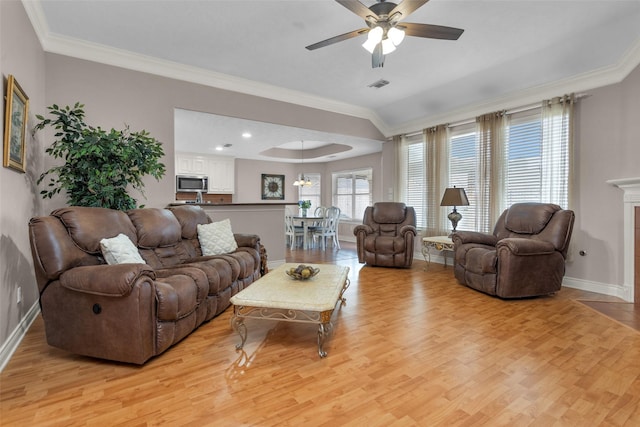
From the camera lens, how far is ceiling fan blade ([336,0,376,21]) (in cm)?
214

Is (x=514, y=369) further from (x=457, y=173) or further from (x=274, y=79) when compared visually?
(x=274, y=79)

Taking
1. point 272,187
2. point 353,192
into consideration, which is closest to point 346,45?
point 353,192

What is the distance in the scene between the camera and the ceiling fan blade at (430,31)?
242cm

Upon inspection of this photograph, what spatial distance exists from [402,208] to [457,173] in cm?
107

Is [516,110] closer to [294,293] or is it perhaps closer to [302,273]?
[302,273]

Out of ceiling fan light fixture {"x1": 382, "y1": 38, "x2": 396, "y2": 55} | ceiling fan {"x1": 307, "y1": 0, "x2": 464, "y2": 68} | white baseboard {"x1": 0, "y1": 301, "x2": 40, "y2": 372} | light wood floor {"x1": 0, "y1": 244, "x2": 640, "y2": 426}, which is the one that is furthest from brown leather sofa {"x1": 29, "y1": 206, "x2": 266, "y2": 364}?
ceiling fan light fixture {"x1": 382, "y1": 38, "x2": 396, "y2": 55}

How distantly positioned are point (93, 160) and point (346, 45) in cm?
285

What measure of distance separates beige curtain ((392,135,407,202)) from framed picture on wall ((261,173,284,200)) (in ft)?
13.8

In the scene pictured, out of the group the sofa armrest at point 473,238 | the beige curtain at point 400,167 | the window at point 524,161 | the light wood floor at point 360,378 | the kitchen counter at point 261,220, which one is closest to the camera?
the light wood floor at point 360,378

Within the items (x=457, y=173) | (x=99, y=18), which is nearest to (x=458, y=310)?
(x=457, y=173)

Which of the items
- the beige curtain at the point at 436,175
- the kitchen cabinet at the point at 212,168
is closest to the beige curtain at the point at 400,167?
the beige curtain at the point at 436,175

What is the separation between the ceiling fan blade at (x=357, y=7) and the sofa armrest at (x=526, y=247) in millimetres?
2612

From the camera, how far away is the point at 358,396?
1.67 meters

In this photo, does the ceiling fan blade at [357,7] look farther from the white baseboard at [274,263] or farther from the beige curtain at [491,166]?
the white baseboard at [274,263]
